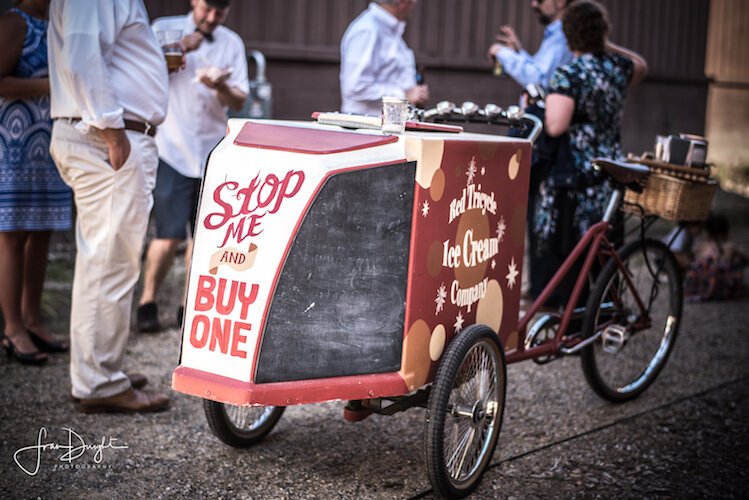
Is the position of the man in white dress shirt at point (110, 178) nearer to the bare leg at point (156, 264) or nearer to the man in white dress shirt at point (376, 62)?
the bare leg at point (156, 264)

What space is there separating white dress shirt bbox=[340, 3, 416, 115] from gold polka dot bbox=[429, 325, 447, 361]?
276cm

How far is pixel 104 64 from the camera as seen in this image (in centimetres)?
354

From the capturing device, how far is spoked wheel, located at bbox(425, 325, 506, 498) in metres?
3.05

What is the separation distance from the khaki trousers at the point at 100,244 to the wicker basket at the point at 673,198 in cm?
243

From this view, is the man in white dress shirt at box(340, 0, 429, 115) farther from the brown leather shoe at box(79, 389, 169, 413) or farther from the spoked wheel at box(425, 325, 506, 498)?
the spoked wheel at box(425, 325, 506, 498)

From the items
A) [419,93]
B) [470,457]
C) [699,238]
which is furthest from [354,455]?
[699,238]

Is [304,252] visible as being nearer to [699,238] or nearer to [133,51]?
[133,51]

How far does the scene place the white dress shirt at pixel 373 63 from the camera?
5.73 meters

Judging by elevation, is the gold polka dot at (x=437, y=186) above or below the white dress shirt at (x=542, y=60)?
below

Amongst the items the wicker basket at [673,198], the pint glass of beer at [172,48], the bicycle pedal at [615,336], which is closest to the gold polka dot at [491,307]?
the bicycle pedal at [615,336]

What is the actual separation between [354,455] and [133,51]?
1954 millimetres

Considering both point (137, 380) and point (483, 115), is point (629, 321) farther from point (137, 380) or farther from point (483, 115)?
point (137, 380)

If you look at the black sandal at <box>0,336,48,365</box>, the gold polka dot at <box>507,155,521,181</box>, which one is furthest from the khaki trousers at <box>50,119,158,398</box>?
the gold polka dot at <box>507,155,521,181</box>

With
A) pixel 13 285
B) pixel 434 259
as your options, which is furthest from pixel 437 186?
pixel 13 285
